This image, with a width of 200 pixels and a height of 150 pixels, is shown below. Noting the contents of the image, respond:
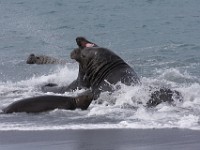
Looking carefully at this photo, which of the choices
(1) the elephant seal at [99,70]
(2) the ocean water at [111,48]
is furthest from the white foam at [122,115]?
(1) the elephant seal at [99,70]

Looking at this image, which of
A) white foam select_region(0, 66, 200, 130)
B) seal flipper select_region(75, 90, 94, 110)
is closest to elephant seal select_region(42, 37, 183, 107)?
white foam select_region(0, 66, 200, 130)

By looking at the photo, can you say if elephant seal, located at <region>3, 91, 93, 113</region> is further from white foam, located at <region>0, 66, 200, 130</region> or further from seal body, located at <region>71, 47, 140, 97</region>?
seal body, located at <region>71, 47, 140, 97</region>

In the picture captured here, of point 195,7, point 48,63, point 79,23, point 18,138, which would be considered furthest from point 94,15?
point 18,138

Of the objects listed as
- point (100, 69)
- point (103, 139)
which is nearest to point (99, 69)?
point (100, 69)

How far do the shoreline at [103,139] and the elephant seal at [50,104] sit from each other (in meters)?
1.95

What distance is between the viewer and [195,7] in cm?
3806

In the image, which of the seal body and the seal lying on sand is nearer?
the seal lying on sand

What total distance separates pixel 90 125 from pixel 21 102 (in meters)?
2.18

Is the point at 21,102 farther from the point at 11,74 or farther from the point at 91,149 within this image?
the point at 11,74

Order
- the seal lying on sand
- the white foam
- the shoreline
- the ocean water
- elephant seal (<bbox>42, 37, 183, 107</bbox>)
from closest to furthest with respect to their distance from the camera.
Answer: the shoreline
the white foam
the ocean water
the seal lying on sand
elephant seal (<bbox>42, 37, 183, 107</bbox>)

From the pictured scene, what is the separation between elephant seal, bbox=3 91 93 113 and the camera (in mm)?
13109

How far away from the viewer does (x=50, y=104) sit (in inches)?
518

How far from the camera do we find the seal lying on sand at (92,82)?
43.1 feet

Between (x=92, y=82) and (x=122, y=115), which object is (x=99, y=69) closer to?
(x=92, y=82)
